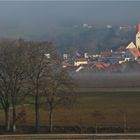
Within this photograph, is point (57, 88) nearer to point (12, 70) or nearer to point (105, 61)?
→ point (12, 70)

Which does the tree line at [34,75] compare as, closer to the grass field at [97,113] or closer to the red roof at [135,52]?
the grass field at [97,113]

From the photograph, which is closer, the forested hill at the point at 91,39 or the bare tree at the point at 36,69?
the bare tree at the point at 36,69

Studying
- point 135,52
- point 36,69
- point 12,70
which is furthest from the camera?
point 135,52

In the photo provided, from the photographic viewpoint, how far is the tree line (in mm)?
29703

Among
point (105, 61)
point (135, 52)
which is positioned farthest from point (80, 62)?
point (135, 52)

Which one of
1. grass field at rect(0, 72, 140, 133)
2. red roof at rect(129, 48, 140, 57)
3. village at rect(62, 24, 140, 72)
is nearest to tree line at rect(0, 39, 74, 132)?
grass field at rect(0, 72, 140, 133)

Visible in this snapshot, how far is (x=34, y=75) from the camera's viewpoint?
3006cm

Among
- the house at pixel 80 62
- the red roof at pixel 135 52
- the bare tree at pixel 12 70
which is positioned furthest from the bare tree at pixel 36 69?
the red roof at pixel 135 52

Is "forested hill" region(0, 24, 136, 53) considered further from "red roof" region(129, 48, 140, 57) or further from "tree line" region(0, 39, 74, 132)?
"tree line" region(0, 39, 74, 132)

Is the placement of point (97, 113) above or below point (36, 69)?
below

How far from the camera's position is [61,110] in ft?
119

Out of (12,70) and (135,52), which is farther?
(135,52)

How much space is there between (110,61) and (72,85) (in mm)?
81912

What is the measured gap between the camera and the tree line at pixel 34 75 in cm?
2970
